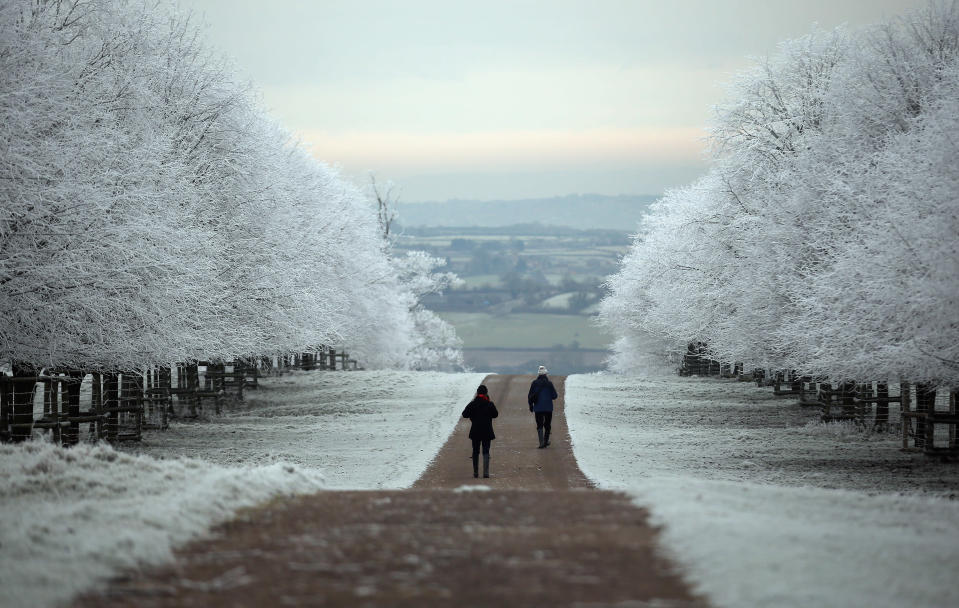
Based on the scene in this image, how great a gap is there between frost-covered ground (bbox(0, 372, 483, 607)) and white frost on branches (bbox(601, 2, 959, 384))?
1101 centimetres

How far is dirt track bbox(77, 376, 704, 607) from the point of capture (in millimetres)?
9891

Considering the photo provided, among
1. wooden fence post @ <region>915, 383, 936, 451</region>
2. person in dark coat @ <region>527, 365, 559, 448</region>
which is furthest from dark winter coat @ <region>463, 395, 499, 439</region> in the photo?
wooden fence post @ <region>915, 383, 936, 451</region>

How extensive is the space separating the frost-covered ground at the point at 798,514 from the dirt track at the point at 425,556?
55 cm

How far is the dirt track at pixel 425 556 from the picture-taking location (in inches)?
389

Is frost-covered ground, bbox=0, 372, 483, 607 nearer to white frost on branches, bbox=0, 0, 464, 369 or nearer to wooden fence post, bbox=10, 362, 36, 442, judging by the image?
white frost on branches, bbox=0, 0, 464, 369

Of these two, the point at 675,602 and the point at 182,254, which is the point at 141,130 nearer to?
the point at 182,254

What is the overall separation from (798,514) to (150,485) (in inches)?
373

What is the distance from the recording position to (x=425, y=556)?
37.0ft

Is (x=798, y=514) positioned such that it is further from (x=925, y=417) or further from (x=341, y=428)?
(x=341, y=428)

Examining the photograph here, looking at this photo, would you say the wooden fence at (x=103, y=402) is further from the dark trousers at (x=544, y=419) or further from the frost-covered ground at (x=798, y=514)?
the frost-covered ground at (x=798, y=514)

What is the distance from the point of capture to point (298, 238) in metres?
43.9

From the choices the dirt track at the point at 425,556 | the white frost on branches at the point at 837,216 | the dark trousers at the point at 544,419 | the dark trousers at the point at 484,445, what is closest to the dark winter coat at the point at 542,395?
the dark trousers at the point at 544,419

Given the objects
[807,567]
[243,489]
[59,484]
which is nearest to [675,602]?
[807,567]

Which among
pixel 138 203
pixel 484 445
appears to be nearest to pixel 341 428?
pixel 138 203
